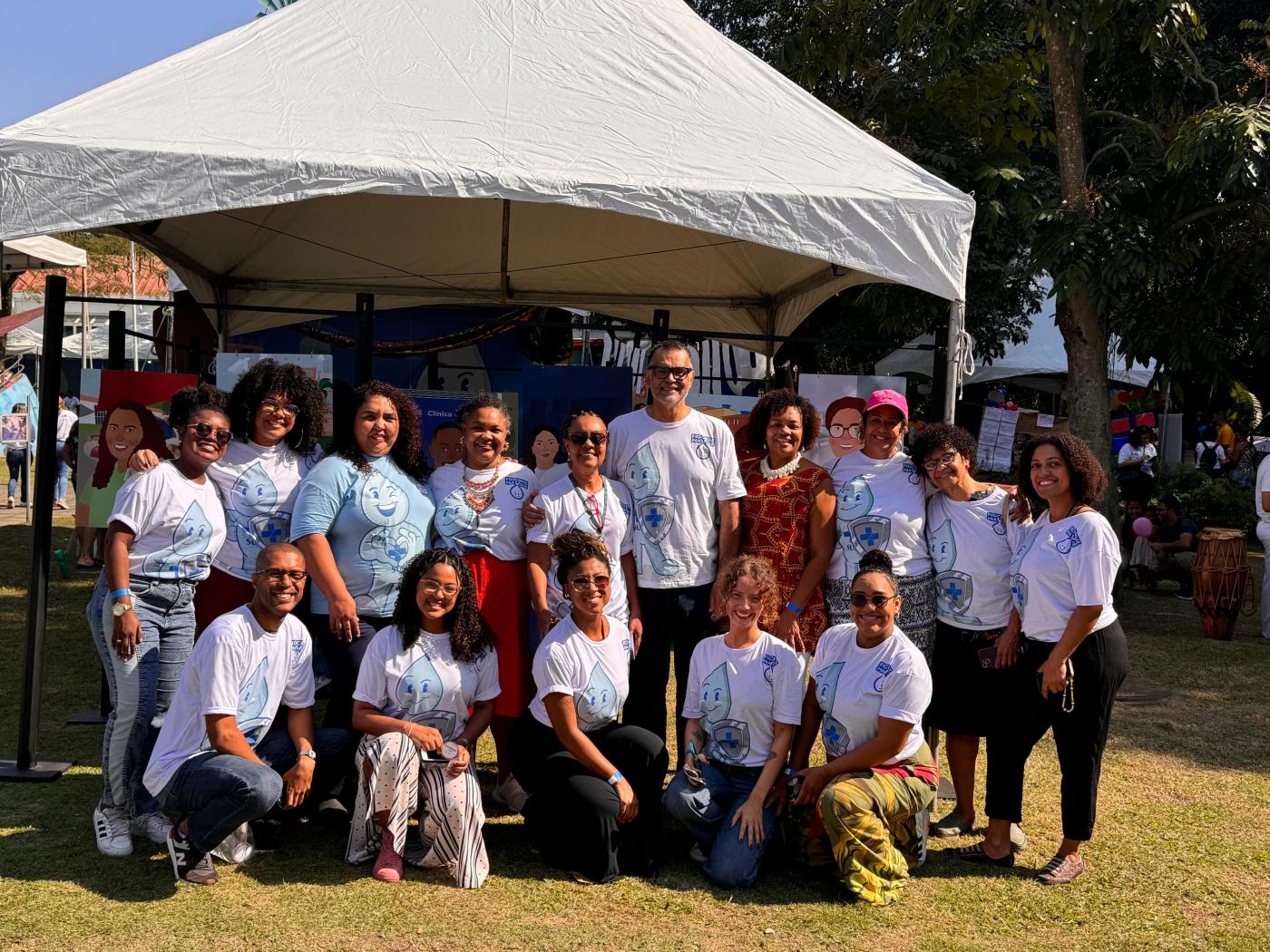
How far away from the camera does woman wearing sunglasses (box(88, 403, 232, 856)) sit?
13.7 feet

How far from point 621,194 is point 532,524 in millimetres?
1374

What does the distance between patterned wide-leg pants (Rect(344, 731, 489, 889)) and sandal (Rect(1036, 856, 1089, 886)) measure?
1978mm

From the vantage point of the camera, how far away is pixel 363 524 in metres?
4.43

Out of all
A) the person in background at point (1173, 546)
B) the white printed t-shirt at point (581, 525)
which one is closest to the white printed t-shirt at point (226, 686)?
the white printed t-shirt at point (581, 525)

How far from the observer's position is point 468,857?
13.2 ft

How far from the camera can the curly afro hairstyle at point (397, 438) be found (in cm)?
450

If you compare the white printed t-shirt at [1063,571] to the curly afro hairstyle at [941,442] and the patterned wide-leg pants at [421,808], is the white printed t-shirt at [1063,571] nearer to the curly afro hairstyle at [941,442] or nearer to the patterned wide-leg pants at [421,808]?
the curly afro hairstyle at [941,442]

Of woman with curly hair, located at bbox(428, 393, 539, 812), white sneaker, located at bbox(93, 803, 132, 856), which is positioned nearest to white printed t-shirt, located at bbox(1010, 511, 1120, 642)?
woman with curly hair, located at bbox(428, 393, 539, 812)

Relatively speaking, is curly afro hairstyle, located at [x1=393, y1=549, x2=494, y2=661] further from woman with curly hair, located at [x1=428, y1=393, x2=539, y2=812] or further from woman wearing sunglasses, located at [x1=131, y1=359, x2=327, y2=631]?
woman wearing sunglasses, located at [x1=131, y1=359, x2=327, y2=631]

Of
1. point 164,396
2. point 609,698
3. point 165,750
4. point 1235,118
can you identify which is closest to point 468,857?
point 609,698

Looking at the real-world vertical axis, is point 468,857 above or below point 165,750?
below

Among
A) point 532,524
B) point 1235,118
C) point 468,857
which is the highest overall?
point 1235,118

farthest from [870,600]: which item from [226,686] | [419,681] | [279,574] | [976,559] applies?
[226,686]

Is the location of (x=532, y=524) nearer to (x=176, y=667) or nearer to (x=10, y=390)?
(x=176, y=667)
